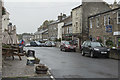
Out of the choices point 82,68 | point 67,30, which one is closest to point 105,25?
point 82,68

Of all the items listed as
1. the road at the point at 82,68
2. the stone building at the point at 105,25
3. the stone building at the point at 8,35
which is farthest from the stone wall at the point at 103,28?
the stone building at the point at 8,35

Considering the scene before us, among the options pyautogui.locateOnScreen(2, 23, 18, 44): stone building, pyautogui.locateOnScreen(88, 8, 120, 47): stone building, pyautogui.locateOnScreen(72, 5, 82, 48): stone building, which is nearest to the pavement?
pyautogui.locateOnScreen(2, 23, 18, 44): stone building

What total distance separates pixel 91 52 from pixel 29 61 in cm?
905

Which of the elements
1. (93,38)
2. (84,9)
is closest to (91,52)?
(93,38)

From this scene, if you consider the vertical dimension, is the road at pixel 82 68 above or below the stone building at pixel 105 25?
below

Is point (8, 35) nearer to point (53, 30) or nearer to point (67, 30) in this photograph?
point (67, 30)

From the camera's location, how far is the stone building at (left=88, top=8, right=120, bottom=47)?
25725 millimetres

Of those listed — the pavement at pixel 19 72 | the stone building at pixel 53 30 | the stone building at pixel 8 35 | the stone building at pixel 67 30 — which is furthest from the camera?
the stone building at pixel 53 30

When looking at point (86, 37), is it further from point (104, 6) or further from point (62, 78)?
point (62, 78)

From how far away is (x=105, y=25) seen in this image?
28547mm

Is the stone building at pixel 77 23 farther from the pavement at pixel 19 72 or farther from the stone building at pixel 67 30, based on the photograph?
the pavement at pixel 19 72

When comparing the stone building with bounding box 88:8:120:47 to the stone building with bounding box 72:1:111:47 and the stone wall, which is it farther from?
the stone building with bounding box 72:1:111:47

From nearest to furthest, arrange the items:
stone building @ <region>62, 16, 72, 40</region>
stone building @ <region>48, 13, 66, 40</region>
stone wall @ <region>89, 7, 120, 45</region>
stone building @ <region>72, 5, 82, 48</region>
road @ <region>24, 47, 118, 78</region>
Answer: road @ <region>24, 47, 118, 78</region>
stone wall @ <region>89, 7, 120, 45</region>
stone building @ <region>72, 5, 82, 48</region>
stone building @ <region>62, 16, 72, 40</region>
stone building @ <region>48, 13, 66, 40</region>

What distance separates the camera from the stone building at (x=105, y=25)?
84.4 ft
